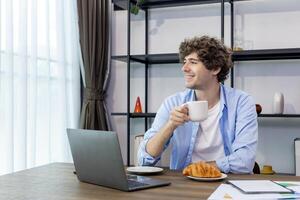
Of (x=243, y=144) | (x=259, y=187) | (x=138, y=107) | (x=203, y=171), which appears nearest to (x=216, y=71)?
(x=243, y=144)

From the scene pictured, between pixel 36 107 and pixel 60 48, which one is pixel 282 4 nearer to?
pixel 60 48

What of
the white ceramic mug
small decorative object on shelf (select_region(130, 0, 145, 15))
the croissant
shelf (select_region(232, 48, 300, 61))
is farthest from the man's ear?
small decorative object on shelf (select_region(130, 0, 145, 15))

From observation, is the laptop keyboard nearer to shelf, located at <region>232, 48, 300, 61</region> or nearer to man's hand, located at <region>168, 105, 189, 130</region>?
man's hand, located at <region>168, 105, 189, 130</region>

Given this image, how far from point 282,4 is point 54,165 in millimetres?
2274

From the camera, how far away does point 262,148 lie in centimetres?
310

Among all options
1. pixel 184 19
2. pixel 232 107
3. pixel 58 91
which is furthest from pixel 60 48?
pixel 232 107

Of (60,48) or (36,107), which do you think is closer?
(36,107)

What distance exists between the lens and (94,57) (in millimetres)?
3258

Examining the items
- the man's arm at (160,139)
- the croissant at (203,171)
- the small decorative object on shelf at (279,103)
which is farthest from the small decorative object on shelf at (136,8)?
the croissant at (203,171)

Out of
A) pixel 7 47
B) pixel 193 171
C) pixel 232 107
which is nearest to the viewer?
pixel 193 171

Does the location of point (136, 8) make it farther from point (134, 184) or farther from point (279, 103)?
point (134, 184)

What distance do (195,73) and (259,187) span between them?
2.78 ft

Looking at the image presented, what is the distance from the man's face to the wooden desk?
57 centimetres

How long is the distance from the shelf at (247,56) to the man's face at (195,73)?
3.36ft
